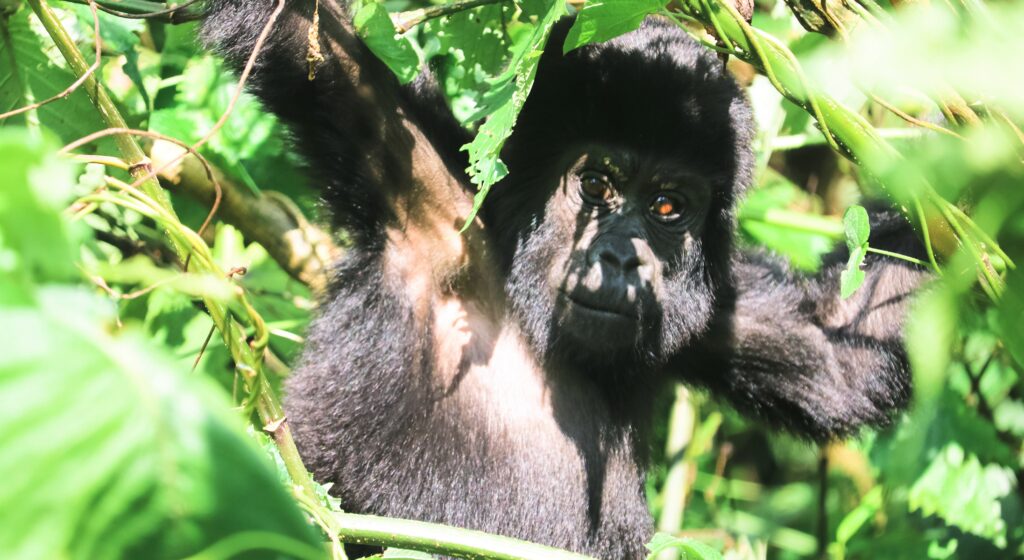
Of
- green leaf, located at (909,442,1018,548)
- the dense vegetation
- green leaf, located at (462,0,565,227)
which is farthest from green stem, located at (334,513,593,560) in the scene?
green leaf, located at (909,442,1018,548)

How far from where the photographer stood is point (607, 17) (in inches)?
78.5

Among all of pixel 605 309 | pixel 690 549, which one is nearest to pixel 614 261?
pixel 605 309

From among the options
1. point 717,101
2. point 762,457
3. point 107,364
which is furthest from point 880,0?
point 762,457

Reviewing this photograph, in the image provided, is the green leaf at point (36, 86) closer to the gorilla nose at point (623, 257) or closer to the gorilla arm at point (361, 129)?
the gorilla arm at point (361, 129)

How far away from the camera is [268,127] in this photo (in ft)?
11.3

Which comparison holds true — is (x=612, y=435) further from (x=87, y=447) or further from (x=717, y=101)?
(x=87, y=447)

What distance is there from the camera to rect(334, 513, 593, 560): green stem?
1.58m

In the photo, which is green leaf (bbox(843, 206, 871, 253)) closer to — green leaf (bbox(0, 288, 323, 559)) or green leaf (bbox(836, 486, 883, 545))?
green leaf (bbox(0, 288, 323, 559))

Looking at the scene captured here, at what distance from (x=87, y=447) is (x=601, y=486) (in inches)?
97.5

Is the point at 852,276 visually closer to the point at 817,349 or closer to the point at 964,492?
the point at 817,349

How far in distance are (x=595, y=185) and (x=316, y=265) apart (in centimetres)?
112

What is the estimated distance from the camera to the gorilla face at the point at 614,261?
276cm

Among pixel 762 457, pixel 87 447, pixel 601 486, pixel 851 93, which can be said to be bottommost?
pixel 762 457

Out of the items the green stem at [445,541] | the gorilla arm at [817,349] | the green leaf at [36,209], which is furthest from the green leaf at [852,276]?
the green leaf at [36,209]
